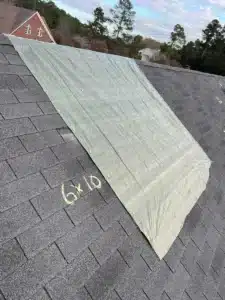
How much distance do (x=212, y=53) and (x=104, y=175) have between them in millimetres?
54427

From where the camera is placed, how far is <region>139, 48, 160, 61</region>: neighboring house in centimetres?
5584

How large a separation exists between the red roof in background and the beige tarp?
35456 millimetres

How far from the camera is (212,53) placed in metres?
53.2

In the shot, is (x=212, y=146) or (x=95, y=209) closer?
(x=95, y=209)

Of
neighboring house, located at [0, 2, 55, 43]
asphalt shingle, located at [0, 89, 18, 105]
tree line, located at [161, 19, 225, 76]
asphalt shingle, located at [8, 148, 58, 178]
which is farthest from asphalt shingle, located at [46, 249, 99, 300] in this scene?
tree line, located at [161, 19, 225, 76]

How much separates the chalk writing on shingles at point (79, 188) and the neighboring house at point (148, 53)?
5447 centimetres

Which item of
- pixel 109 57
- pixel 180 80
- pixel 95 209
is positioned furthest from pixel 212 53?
pixel 95 209

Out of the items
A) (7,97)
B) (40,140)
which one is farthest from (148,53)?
(40,140)

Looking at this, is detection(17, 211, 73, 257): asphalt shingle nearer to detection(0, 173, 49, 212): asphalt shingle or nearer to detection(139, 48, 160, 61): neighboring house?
detection(0, 173, 49, 212): asphalt shingle

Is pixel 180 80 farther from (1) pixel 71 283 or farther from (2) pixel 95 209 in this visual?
(1) pixel 71 283

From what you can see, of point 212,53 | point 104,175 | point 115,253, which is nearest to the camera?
point 115,253

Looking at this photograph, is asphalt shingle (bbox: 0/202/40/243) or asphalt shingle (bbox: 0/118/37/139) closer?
asphalt shingle (bbox: 0/202/40/243)

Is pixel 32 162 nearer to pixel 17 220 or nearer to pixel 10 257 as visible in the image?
pixel 17 220

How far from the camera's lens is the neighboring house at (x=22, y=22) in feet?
123
